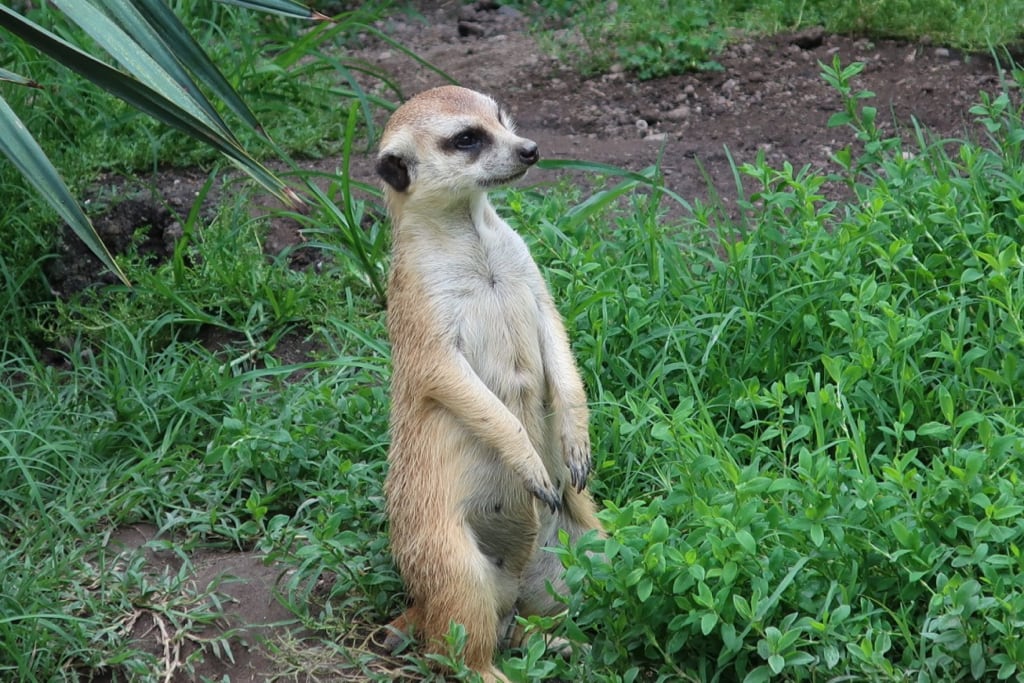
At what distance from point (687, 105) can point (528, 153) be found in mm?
2853

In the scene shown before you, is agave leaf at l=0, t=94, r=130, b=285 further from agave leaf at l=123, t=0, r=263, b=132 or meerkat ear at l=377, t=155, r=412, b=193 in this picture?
meerkat ear at l=377, t=155, r=412, b=193

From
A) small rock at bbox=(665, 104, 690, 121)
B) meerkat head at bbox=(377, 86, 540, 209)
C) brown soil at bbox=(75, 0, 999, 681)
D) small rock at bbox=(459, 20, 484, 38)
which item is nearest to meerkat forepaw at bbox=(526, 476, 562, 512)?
meerkat head at bbox=(377, 86, 540, 209)

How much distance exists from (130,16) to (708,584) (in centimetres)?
196

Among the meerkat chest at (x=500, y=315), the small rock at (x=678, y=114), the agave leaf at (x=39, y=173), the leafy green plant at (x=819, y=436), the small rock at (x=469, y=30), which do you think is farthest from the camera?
the small rock at (x=469, y=30)

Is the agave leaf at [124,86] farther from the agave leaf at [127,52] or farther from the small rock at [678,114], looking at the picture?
the small rock at [678,114]

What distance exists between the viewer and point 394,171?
3465 millimetres

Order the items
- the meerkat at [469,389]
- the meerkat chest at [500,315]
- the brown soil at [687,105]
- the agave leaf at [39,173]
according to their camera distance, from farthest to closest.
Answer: the brown soil at [687,105] → the meerkat chest at [500,315] → the meerkat at [469,389] → the agave leaf at [39,173]

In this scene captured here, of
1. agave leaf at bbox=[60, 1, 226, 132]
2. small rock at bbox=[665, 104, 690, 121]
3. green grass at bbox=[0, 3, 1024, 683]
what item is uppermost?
agave leaf at bbox=[60, 1, 226, 132]

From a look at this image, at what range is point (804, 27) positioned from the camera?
6.48 m

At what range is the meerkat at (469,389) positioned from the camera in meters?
3.34

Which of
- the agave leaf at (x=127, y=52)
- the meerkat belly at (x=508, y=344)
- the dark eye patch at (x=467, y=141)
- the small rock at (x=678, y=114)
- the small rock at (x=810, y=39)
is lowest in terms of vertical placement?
the small rock at (x=678, y=114)

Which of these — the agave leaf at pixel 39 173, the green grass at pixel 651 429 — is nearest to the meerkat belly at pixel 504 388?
the green grass at pixel 651 429

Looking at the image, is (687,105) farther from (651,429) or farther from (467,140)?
(467,140)

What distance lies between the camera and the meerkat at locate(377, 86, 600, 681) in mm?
3344
